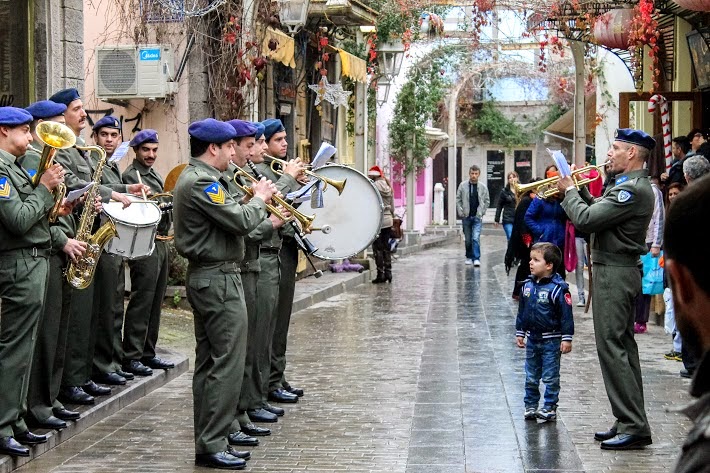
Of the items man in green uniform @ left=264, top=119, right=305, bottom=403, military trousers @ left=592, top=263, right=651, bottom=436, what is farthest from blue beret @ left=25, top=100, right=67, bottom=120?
military trousers @ left=592, top=263, right=651, bottom=436

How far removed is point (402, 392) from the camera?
9883 mm

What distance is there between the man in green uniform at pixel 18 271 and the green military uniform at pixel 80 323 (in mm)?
1318

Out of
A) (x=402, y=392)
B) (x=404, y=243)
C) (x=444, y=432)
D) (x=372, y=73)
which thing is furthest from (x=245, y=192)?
(x=404, y=243)

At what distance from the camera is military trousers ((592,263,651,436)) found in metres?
7.79

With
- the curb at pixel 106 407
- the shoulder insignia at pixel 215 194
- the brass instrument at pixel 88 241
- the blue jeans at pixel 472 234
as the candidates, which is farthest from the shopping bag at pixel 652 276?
the blue jeans at pixel 472 234

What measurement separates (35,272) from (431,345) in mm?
6256

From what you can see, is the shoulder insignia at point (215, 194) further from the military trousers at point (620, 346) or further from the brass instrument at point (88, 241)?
the military trousers at point (620, 346)

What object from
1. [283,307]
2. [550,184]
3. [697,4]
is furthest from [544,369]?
[697,4]

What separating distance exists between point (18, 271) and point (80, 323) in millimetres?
1685

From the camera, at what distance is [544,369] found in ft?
28.2

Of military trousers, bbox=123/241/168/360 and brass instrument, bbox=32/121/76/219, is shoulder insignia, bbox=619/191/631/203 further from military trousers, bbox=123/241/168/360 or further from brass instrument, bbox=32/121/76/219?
military trousers, bbox=123/241/168/360

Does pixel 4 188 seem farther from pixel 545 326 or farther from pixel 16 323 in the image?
pixel 545 326

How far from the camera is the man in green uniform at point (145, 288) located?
10.0 metres

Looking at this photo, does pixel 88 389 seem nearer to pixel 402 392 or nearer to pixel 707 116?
pixel 402 392
